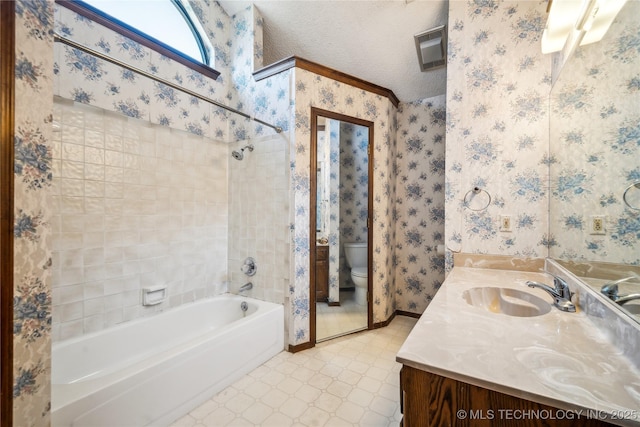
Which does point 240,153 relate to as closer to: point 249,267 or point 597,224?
point 249,267

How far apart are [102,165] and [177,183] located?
1.66 ft

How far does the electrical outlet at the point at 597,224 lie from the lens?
1.06m

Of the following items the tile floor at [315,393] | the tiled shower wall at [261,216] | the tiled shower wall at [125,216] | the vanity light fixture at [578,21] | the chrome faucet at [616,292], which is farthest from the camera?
the tiled shower wall at [261,216]

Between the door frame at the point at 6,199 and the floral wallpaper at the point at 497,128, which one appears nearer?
the door frame at the point at 6,199

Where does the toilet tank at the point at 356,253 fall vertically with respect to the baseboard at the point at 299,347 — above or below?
above

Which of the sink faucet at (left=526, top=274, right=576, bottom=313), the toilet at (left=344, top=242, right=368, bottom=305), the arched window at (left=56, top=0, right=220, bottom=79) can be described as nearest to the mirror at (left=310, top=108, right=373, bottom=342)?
the toilet at (left=344, top=242, right=368, bottom=305)

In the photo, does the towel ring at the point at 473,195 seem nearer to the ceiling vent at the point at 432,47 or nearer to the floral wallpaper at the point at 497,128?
the floral wallpaper at the point at 497,128

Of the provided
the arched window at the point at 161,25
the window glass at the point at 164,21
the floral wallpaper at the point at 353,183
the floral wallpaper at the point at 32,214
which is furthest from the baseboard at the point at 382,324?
the window glass at the point at 164,21

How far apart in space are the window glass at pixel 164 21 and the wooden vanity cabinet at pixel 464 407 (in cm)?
265

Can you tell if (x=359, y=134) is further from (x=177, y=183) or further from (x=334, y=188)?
(x=177, y=183)

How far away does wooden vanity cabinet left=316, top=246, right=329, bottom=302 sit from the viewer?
2783mm

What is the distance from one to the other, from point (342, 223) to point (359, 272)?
1.82ft

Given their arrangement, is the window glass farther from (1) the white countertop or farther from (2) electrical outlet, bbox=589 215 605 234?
(2) electrical outlet, bbox=589 215 605 234

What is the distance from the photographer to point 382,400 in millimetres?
1610
